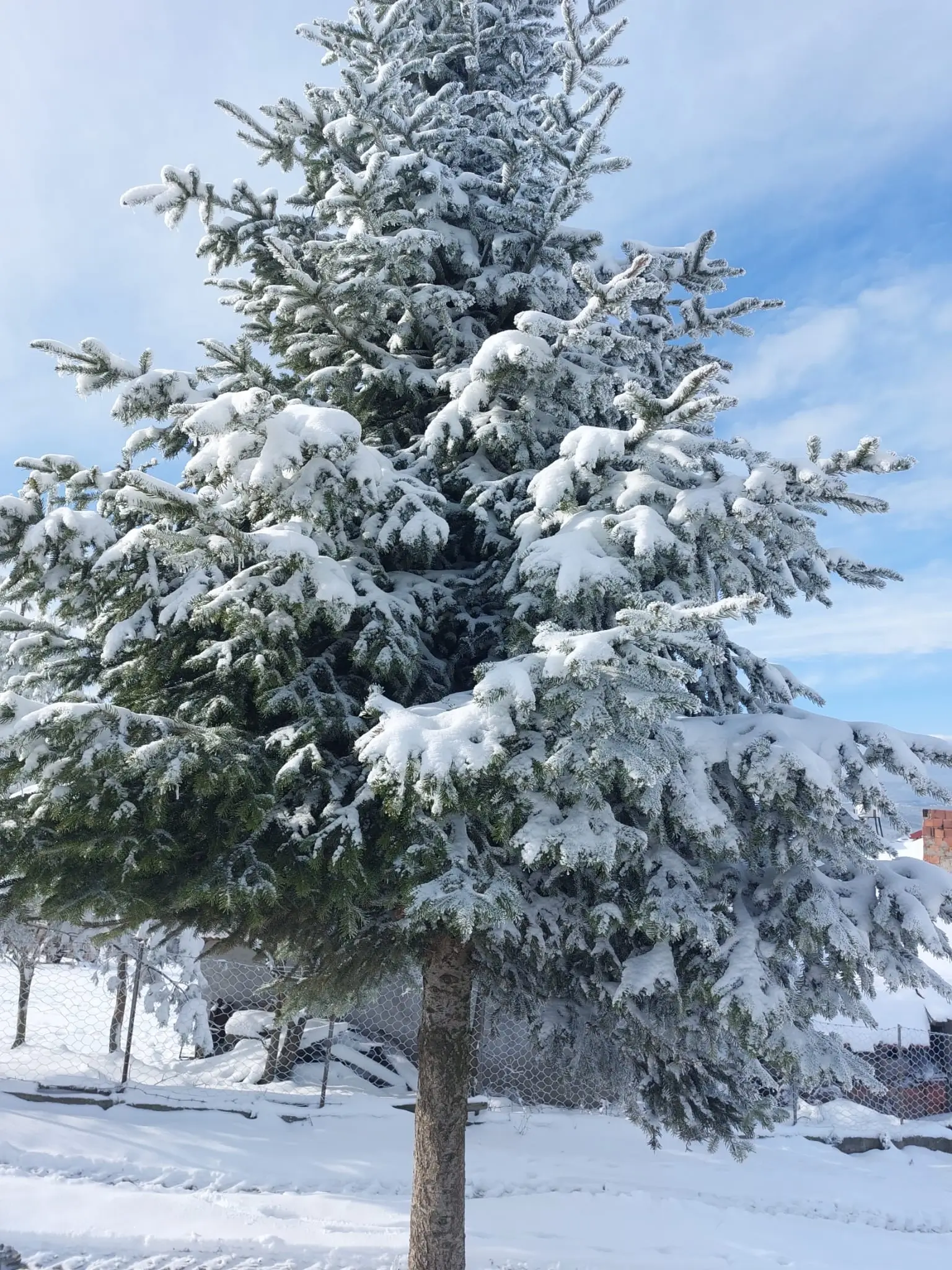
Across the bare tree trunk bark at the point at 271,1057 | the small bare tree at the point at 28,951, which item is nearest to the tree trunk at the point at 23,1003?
the small bare tree at the point at 28,951

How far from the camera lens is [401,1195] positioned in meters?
6.52

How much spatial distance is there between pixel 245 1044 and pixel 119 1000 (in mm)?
1869

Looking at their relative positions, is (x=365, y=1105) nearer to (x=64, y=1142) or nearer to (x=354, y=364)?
(x=64, y=1142)

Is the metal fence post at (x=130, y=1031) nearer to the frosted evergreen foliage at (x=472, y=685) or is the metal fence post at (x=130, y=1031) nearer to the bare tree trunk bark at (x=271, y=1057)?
the bare tree trunk bark at (x=271, y=1057)

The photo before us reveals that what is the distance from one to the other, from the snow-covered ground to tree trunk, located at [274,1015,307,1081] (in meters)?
1.41

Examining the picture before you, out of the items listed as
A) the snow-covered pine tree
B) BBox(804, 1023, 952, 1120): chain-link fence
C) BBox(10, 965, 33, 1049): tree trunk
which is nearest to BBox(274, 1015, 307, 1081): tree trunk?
BBox(10, 965, 33, 1049): tree trunk

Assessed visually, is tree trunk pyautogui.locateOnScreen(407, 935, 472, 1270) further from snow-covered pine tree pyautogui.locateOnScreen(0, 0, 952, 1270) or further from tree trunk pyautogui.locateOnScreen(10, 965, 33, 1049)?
tree trunk pyautogui.locateOnScreen(10, 965, 33, 1049)

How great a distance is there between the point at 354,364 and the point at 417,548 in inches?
80.9

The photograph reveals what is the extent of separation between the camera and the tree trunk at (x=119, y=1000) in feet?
34.6

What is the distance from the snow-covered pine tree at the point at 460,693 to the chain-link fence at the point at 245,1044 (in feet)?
11.9

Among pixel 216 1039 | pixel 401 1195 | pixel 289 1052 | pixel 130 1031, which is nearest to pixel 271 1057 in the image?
pixel 289 1052

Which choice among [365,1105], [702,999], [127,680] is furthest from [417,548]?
[365,1105]

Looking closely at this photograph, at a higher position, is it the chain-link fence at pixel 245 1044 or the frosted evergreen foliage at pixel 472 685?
the frosted evergreen foliage at pixel 472 685

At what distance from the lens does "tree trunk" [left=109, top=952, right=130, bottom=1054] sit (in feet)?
34.6
